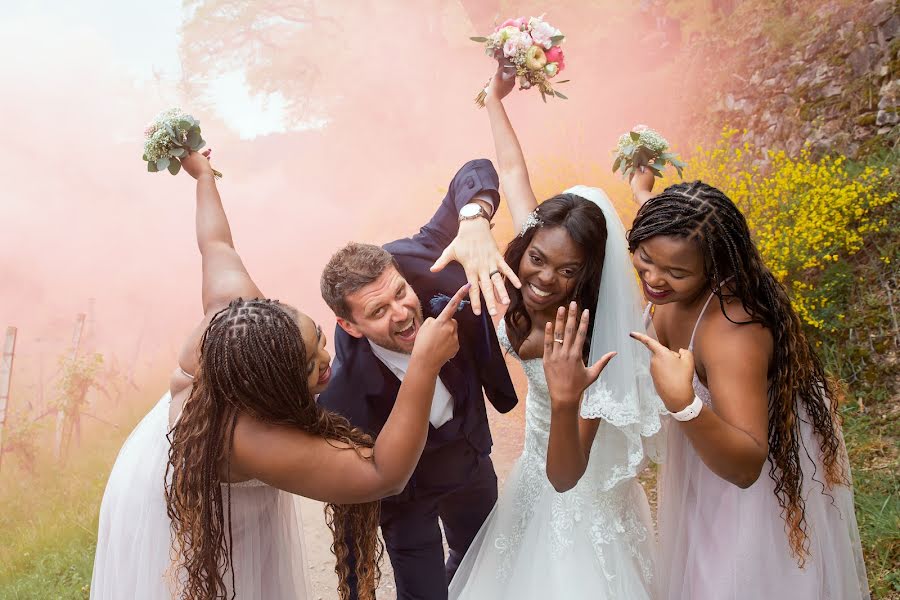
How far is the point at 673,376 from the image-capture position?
1.73 metres

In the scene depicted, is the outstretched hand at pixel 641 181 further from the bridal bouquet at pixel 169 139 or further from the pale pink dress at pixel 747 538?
the bridal bouquet at pixel 169 139

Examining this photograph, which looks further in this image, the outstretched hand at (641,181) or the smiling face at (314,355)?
the outstretched hand at (641,181)

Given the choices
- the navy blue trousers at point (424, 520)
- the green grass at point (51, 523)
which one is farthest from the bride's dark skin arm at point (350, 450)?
the green grass at point (51, 523)

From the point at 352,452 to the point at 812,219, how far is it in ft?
14.1

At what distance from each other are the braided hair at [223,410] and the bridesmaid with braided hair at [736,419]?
101cm

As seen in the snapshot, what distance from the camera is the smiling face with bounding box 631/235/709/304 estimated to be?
1918mm

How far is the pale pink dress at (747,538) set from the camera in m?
2.07

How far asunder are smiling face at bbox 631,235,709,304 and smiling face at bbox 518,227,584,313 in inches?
12.1

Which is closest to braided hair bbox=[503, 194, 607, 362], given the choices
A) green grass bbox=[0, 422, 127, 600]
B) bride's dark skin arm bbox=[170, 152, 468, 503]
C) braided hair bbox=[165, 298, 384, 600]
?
bride's dark skin arm bbox=[170, 152, 468, 503]

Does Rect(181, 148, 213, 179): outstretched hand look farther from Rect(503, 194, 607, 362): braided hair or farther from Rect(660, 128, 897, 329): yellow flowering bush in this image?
Rect(660, 128, 897, 329): yellow flowering bush

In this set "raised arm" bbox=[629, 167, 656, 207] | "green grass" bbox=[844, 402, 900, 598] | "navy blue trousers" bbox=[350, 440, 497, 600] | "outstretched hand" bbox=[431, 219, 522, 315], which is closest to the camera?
"outstretched hand" bbox=[431, 219, 522, 315]

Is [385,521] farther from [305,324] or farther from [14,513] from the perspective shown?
[14,513]

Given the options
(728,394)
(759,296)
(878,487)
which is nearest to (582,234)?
(759,296)

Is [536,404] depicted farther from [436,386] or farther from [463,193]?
[463,193]
